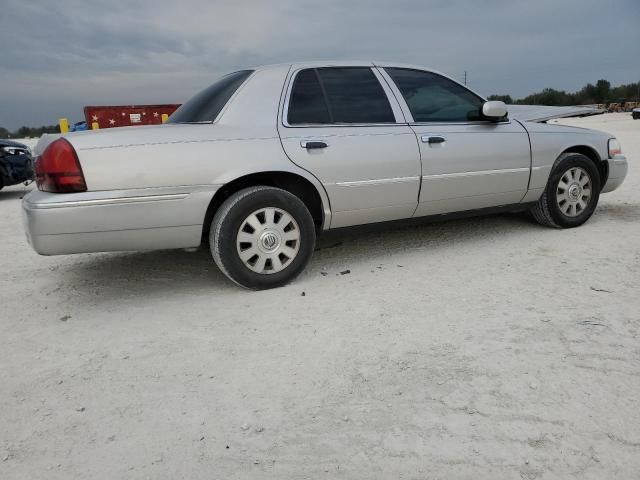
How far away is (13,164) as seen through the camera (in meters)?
8.95

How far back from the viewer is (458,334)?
8.84 ft

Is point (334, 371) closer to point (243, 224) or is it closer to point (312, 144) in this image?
point (243, 224)

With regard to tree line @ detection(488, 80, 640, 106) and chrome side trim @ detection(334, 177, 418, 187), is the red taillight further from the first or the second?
tree line @ detection(488, 80, 640, 106)

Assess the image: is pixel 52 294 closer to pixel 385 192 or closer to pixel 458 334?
pixel 385 192

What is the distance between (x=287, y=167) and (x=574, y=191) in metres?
2.96

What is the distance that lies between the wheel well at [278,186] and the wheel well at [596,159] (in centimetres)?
274

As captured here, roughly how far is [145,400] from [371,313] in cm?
139

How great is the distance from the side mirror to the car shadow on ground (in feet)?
3.44

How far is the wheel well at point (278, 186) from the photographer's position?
344 centimetres

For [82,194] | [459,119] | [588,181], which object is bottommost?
[588,181]

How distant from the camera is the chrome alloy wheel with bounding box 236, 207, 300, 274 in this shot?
339 cm

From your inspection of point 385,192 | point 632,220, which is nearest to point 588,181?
point 632,220

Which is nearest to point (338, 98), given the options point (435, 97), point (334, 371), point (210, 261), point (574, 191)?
point (435, 97)

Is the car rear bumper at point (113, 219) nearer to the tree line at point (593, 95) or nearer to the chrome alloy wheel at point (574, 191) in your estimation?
the chrome alloy wheel at point (574, 191)
